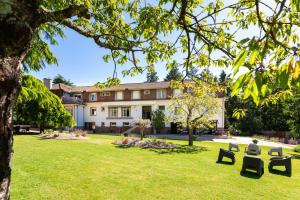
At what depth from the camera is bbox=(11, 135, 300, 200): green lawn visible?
7.37m

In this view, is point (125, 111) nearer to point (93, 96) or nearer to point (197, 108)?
point (93, 96)

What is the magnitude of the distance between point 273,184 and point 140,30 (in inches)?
335

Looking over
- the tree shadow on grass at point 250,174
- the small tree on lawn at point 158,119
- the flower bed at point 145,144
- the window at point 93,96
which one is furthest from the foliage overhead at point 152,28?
the window at point 93,96

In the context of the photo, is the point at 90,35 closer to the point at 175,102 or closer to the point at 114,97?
the point at 175,102

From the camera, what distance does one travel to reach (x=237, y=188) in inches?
340

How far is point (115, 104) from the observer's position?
4444 cm

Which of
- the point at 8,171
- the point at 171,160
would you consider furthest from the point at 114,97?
the point at 8,171

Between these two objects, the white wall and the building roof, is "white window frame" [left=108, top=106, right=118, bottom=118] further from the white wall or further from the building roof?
the building roof

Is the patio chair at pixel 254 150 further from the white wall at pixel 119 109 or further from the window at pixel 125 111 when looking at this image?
the window at pixel 125 111

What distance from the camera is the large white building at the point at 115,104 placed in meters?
42.0

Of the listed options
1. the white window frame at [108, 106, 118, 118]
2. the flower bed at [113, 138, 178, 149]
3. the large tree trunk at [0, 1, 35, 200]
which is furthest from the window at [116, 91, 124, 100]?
the large tree trunk at [0, 1, 35, 200]

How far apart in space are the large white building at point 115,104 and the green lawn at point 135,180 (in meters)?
29.1

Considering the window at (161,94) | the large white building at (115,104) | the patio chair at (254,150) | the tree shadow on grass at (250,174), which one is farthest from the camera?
the large white building at (115,104)

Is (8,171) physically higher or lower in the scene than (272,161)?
higher
